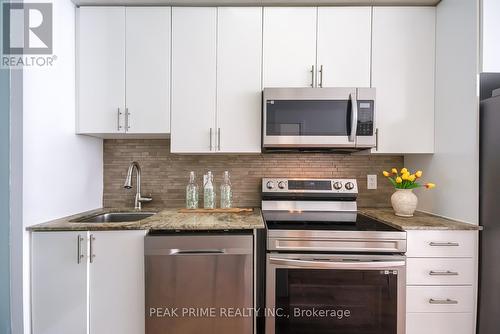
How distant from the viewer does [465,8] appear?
1519 mm

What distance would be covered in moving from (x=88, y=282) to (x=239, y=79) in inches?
59.5

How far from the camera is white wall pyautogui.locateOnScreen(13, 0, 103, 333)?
4.55 feet

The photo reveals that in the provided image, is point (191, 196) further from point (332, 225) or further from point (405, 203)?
point (405, 203)

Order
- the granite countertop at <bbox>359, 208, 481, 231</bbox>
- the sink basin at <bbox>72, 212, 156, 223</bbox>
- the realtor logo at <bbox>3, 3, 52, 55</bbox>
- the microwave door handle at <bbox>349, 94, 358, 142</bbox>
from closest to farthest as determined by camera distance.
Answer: the realtor logo at <bbox>3, 3, 52, 55</bbox>
the granite countertop at <bbox>359, 208, 481, 231</bbox>
the microwave door handle at <bbox>349, 94, 358, 142</bbox>
the sink basin at <bbox>72, 212, 156, 223</bbox>

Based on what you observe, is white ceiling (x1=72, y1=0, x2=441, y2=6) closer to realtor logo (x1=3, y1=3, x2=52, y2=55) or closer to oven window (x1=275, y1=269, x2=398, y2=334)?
realtor logo (x1=3, y1=3, x2=52, y2=55)

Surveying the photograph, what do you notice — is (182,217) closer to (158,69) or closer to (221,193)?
(221,193)

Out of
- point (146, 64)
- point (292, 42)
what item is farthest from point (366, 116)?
point (146, 64)

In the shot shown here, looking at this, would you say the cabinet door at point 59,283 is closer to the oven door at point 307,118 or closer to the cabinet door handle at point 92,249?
the cabinet door handle at point 92,249

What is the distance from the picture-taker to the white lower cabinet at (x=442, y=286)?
57.2 inches

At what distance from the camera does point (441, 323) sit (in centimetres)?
145

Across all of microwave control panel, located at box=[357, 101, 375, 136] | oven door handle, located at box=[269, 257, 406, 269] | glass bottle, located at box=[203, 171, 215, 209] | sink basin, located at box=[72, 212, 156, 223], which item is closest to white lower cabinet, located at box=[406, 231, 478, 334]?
oven door handle, located at box=[269, 257, 406, 269]

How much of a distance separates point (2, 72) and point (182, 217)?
1186 mm

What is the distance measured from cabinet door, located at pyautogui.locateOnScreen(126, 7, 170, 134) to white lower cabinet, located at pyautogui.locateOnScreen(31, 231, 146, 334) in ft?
2.46

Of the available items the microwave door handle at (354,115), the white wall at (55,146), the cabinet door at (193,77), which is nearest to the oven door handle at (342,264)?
the microwave door handle at (354,115)
